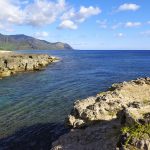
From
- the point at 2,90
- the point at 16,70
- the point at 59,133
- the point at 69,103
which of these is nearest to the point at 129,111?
the point at 59,133

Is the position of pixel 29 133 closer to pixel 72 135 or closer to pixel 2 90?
pixel 72 135

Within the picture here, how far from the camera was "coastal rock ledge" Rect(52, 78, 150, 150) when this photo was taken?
20172 millimetres

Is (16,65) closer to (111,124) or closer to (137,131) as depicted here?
(111,124)

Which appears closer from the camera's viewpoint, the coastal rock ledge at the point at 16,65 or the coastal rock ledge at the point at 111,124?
the coastal rock ledge at the point at 111,124

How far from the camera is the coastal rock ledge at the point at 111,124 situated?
66.2 ft

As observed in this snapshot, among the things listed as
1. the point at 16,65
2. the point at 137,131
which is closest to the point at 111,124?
the point at 137,131

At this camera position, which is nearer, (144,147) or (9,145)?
(144,147)

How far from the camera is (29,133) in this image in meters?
37.2

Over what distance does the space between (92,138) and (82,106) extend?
19.2 feet

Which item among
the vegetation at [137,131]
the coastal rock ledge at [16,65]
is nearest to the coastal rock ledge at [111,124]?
the vegetation at [137,131]

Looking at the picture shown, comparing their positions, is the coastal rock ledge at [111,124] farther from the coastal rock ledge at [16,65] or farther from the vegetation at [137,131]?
the coastal rock ledge at [16,65]

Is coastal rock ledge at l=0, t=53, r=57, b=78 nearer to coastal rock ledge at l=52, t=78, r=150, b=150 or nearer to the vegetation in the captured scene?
coastal rock ledge at l=52, t=78, r=150, b=150

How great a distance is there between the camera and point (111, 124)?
27.4m

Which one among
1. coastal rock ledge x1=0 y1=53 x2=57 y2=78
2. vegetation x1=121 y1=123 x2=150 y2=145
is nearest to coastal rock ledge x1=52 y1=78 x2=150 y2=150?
vegetation x1=121 y1=123 x2=150 y2=145
